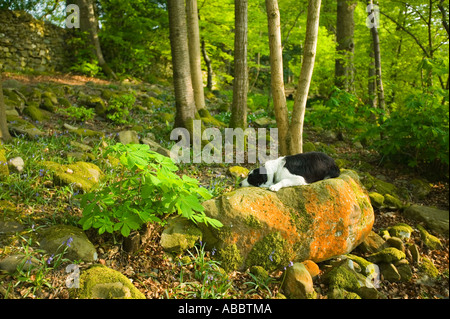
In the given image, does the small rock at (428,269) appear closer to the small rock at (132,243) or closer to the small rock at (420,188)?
the small rock at (420,188)

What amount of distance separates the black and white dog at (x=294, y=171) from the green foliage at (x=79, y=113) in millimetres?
4915

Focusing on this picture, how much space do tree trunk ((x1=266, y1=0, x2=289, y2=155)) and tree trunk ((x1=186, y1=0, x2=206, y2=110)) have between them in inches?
137

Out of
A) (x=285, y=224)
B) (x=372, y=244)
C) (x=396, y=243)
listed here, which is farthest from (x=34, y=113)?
(x=396, y=243)

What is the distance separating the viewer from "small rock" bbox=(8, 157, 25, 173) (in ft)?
13.2

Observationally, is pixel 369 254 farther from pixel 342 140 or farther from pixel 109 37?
pixel 109 37

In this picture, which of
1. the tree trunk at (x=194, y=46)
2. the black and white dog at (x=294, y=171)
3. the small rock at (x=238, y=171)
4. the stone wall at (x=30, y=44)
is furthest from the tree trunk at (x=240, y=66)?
the stone wall at (x=30, y=44)

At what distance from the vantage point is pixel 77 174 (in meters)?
4.23

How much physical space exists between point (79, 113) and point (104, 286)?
5.58m

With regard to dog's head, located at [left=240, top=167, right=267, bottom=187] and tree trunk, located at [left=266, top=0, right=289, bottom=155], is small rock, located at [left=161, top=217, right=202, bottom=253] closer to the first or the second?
dog's head, located at [left=240, top=167, right=267, bottom=187]

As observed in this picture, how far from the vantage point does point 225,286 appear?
9.98 feet

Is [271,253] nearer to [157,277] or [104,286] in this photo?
[157,277]

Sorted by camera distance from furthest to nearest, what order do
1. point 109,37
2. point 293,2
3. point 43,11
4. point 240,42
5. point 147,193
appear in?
point 43,11
point 109,37
point 293,2
point 240,42
point 147,193
